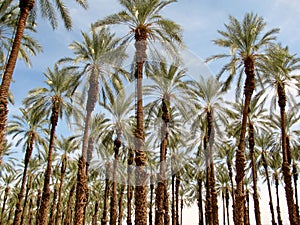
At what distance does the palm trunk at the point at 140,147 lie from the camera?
17.2 metres

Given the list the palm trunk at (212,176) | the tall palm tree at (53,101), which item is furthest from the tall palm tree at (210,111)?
the tall palm tree at (53,101)

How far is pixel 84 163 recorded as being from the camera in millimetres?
24156

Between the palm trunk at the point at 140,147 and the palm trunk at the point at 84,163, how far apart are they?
20.8ft

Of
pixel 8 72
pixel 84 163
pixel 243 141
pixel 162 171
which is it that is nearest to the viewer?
pixel 8 72

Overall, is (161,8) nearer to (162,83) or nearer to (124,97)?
(162,83)

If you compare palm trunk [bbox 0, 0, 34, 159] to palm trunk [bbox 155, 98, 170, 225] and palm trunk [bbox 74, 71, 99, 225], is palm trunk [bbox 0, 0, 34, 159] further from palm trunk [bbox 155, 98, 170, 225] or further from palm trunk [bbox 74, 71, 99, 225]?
palm trunk [bbox 155, 98, 170, 225]

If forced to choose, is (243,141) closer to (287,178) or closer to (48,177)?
(287,178)

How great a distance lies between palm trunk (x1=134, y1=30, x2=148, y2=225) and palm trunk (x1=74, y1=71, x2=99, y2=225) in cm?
633

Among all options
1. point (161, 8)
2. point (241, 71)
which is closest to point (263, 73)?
point (241, 71)

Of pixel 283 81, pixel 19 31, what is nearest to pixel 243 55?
pixel 283 81

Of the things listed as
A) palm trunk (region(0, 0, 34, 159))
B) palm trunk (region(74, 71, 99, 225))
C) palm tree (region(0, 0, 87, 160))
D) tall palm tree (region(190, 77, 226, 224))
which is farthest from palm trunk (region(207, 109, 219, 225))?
palm trunk (region(0, 0, 34, 159))

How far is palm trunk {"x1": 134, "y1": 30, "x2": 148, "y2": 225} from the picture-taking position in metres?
17.2

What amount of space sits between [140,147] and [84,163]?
25.6 feet

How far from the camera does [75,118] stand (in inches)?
1153
